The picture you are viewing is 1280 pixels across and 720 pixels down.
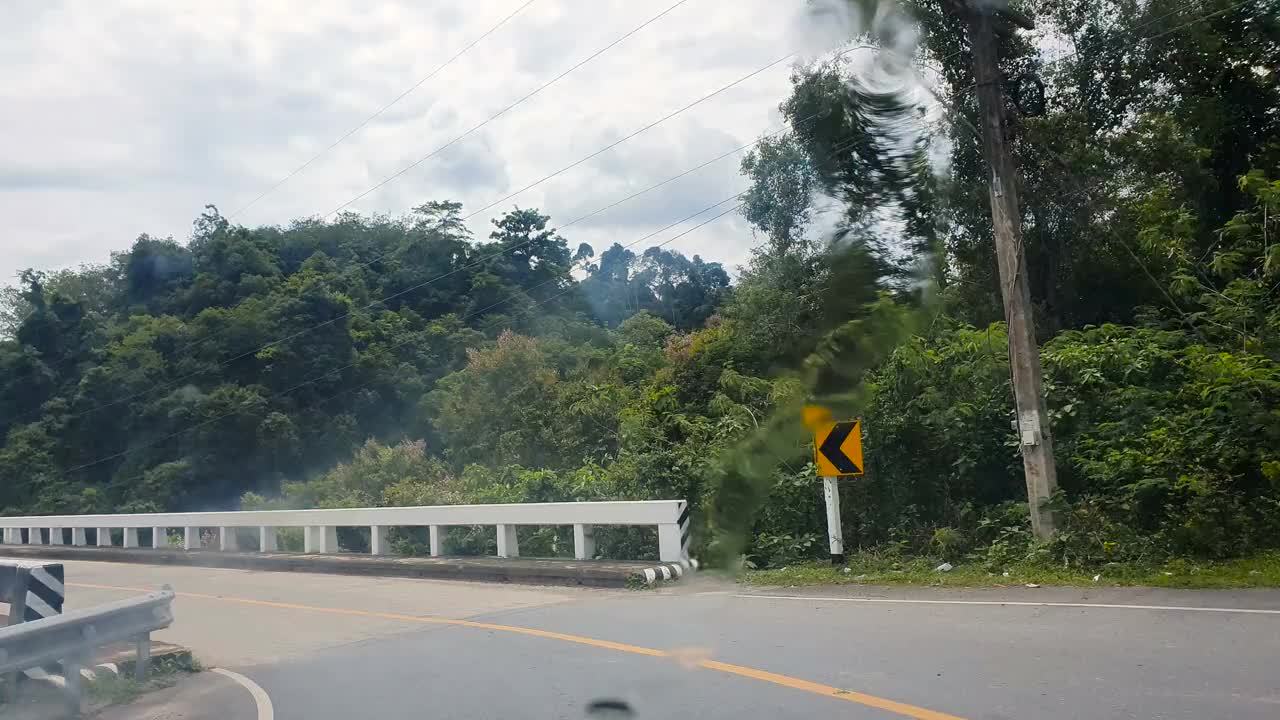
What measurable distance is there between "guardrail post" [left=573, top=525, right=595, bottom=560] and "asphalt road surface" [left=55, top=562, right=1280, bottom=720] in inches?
103

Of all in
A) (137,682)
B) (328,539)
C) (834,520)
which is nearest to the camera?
(137,682)

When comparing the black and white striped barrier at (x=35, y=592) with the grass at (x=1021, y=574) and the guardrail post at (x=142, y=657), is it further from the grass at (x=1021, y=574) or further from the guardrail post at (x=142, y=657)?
the grass at (x=1021, y=574)

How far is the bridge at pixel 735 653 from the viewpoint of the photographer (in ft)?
20.8

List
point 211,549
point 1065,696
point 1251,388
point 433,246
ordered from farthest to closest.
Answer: point 433,246 < point 211,549 < point 1251,388 < point 1065,696

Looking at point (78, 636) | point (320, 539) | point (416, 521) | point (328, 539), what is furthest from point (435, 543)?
point (78, 636)

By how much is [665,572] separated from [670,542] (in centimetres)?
66

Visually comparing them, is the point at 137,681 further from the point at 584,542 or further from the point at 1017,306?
the point at 1017,306

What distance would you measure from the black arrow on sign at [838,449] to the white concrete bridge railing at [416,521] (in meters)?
2.25

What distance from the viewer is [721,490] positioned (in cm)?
648

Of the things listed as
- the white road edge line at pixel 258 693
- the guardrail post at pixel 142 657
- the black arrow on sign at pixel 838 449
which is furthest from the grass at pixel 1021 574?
the guardrail post at pixel 142 657

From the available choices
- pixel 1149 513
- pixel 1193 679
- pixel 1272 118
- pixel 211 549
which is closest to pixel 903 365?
pixel 1149 513

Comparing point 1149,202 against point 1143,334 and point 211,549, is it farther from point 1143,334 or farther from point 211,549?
point 211,549

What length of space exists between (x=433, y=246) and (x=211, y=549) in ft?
120

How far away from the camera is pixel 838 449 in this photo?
1327 cm
